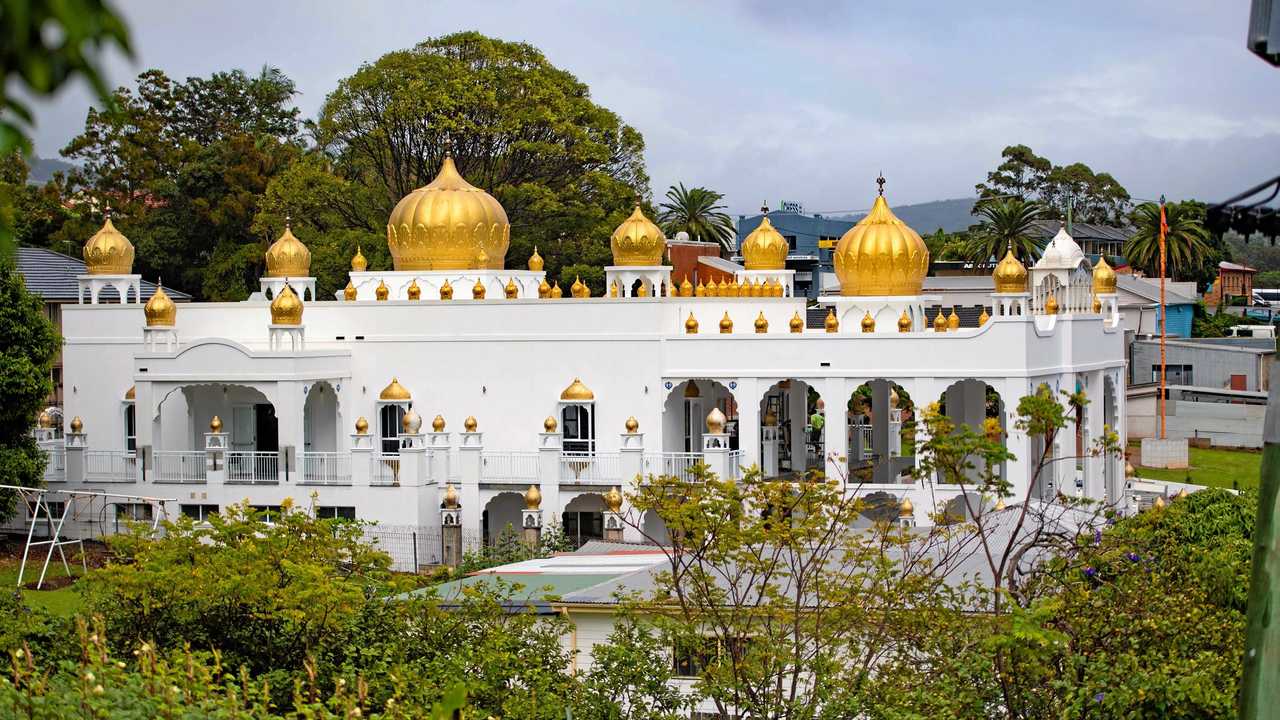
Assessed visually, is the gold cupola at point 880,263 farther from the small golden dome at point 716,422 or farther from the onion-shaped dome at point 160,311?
the onion-shaped dome at point 160,311

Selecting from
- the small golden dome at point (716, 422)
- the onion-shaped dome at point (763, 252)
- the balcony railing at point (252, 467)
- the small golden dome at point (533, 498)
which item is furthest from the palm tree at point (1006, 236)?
the balcony railing at point (252, 467)

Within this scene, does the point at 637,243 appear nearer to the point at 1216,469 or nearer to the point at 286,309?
the point at 286,309

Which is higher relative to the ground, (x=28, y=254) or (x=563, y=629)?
(x=28, y=254)

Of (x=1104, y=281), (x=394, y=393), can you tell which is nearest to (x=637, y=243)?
(x=394, y=393)

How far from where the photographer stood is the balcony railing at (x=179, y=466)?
127 ft

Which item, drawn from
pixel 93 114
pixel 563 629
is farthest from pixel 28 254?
pixel 563 629

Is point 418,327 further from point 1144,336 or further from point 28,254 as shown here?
point 1144,336

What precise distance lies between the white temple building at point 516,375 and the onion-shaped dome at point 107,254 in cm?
6

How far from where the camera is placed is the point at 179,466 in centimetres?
3884

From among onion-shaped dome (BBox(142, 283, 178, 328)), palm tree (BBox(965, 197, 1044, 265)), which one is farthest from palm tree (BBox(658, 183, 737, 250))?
onion-shaped dome (BBox(142, 283, 178, 328))

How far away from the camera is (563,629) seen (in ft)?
69.1

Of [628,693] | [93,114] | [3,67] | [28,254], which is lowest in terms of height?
[628,693]

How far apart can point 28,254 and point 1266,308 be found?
238 feet

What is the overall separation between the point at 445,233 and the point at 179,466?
27.1ft
